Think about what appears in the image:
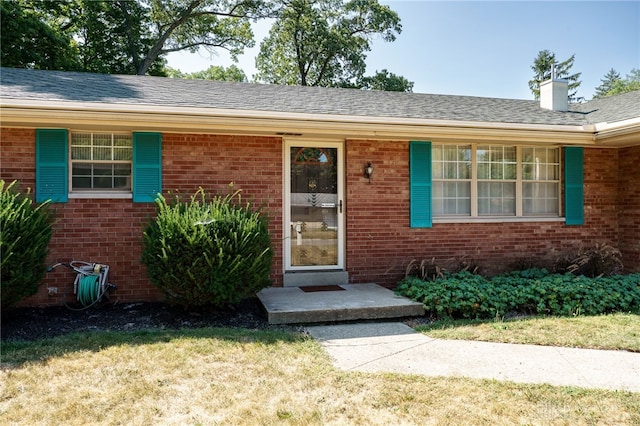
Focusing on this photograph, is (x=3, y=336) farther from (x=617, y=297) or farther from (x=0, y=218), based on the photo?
(x=617, y=297)

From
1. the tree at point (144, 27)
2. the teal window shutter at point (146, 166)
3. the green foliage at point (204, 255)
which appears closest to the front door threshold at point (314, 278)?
the green foliage at point (204, 255)

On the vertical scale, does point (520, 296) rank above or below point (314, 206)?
below

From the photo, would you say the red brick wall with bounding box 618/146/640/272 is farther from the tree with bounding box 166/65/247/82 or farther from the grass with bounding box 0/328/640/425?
the tree with bounding box 166/65/247/82

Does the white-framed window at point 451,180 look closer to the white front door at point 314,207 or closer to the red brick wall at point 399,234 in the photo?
the red brick wall at point 399,234

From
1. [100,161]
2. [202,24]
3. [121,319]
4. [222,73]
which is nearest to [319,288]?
[121,319]

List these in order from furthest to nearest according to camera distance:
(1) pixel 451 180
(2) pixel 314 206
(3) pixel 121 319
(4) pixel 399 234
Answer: (1) pixel 451 180 < (4) pixel 399 234 < (2) pixel 314 206 < (3) pixel 121 319

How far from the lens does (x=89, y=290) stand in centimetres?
575

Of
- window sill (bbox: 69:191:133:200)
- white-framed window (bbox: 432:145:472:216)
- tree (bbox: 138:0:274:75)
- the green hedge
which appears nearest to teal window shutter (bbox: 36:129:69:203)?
window sill (bbox: 69:191:133:200)

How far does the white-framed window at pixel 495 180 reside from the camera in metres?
7.66

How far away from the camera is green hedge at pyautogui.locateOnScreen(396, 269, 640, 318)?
18.8 ft

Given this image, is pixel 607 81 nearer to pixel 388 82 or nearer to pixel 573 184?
pixel 388 82

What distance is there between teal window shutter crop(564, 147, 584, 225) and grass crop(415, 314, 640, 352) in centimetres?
271

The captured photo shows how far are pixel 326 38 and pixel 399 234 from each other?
18952 mm

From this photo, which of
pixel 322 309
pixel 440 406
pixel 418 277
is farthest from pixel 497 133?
pixel 440 406
